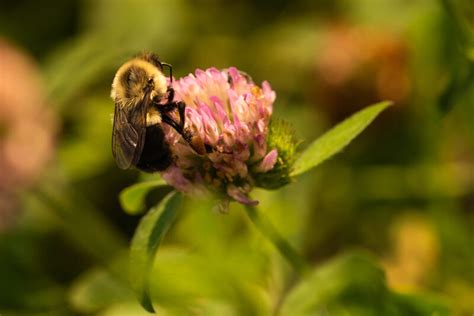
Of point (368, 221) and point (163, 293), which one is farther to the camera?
point (368, 221)

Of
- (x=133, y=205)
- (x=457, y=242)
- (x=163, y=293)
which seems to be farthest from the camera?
(x=457, y=242)

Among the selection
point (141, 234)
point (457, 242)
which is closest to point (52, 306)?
point (141, 234)

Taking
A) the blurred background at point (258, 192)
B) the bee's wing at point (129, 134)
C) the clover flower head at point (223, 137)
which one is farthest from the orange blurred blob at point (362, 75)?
the bee's wing at point (129, 134)

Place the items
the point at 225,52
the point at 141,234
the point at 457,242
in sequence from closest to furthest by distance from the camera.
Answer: the point at 141,234 → the point at 457,242 → the point at 225,52

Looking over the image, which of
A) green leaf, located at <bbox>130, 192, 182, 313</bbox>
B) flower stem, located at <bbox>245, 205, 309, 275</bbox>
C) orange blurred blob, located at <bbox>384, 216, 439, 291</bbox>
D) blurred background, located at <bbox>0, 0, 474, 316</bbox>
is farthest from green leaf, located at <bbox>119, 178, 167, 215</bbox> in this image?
orange blurred blob, located at <bbox>384, 216, 439, 291</bbox>

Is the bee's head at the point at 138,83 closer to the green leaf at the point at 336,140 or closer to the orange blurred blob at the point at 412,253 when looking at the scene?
the green leaf at the point at 336,140

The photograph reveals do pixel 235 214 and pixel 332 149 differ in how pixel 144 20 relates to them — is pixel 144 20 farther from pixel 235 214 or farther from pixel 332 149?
pixel 332 149

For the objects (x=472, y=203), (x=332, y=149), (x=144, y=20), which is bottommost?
(x=472, y=203)
